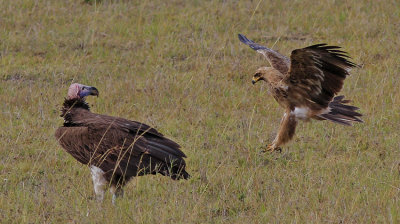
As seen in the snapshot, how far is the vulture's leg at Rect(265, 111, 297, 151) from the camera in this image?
820cm

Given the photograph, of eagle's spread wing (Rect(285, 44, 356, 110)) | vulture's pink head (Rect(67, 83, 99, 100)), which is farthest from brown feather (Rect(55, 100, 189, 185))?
eagle's spread wing (Rect(285, 44, 356, 110))

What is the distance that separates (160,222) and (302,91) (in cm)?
290

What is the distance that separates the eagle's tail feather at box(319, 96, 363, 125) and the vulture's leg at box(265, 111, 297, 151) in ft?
1.10

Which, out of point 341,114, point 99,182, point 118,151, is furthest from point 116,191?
point 341,114

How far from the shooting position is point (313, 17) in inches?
491

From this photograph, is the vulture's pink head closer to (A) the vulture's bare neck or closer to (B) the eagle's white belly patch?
(A) the vulture's bare neck

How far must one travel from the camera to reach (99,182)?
6840 millimetres

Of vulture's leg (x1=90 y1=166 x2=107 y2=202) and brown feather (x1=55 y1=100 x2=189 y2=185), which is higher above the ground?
brown feather (x1=55 y1=100 x2=189 y2=185)

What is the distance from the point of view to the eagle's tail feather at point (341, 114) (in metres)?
8.36

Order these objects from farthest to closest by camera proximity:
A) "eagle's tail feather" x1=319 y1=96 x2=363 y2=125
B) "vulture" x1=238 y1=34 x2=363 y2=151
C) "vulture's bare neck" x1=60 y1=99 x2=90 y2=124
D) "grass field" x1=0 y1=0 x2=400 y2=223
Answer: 1. "eagle's tail feather" x1=319 y1=96 x2=363 y2=125
2. "vulture" x1=238 y1=34 x2=363 y2=151
3. "vulture's bare neck" x1=60 y1=99 x2=90 y2=124
4. "grass field" x1=0 y1=0 x2=400 y2=223

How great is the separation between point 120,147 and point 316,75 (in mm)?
2473

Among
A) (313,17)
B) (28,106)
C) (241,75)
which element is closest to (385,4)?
(313,17)

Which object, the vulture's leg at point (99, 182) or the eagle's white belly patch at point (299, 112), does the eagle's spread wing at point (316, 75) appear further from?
the vulture's leg at point (99, 182)

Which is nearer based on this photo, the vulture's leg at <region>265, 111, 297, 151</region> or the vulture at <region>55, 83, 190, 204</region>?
the vulture at <region>55, 83, 190, 204</region>
